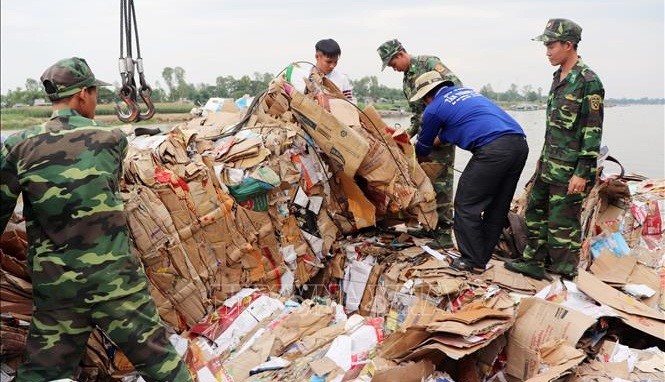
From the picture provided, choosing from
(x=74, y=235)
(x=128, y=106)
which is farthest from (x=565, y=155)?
(x=74, y=235)

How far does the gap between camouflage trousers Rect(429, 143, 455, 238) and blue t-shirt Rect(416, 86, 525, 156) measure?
351 millimetres

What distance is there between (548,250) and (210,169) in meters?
2.19

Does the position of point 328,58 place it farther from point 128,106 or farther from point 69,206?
point 69,206

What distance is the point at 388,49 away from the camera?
372cm

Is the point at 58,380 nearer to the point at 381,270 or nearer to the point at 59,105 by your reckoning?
the point at 59,105

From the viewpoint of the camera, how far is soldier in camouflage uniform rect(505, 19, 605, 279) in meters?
3.10

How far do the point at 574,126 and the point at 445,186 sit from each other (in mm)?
953

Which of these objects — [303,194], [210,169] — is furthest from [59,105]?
[303,194]

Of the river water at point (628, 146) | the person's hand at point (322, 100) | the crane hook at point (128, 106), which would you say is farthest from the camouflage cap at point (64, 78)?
the river water at point (628, 146)

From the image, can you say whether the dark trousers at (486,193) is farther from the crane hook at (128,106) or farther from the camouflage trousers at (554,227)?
the crane hook at (128,106)

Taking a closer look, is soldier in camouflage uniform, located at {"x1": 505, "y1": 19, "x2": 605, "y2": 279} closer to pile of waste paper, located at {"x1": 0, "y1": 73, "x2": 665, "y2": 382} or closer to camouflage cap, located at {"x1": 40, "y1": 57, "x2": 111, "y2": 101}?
pile of waste paper, located at {"x1": 0, "y1": 73, "x2": 665, "y2": 382}

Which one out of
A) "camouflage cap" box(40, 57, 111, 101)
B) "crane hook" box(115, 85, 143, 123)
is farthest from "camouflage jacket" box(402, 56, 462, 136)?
"camouflage cap" box(40, 57, 111, 101)

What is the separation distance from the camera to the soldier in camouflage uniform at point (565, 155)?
122 inches

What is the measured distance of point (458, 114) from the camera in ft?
10.6
